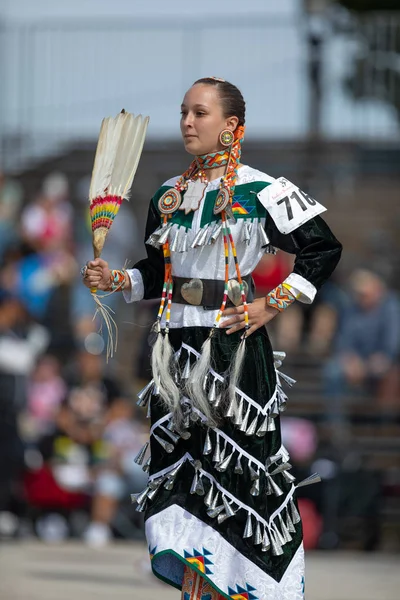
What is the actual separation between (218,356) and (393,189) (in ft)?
35.9

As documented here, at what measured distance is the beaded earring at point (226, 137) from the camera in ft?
16.1

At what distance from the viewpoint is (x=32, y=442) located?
11.2 meters

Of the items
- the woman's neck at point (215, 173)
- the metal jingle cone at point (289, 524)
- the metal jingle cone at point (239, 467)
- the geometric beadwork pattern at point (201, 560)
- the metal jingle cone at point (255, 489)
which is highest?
the woman's neck at point (215, 173)

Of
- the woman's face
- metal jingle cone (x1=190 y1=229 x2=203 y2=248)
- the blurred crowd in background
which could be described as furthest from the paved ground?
the woman's face

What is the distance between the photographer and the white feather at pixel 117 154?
4.93 metres

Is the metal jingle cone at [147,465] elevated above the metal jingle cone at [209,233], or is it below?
below

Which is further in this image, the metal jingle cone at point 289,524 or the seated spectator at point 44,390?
the seated spectator at point 44,390

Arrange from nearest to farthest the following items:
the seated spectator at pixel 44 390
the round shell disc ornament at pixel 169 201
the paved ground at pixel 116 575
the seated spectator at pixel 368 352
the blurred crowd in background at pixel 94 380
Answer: the round shell disc ornament at pixel 169 201
the paved ground at pixel 116 575
the blurred crowd in background at pixel 94 380
the seated spectator at pixel 44 390
the seated spectator at pixel 368 352

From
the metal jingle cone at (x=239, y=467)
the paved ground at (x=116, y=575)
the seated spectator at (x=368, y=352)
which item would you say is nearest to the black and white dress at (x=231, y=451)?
the metal jingle cone at (x=239, y=467)

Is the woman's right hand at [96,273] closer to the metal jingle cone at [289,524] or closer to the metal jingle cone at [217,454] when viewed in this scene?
the metal jingle cone at [217,454]

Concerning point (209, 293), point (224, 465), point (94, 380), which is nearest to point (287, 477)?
point (224, 465)

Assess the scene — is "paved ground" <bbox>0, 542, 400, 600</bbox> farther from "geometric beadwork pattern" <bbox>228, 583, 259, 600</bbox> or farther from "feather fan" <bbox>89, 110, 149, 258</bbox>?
"feather fan" <bbox>89, 110, 149, 258</bbox>

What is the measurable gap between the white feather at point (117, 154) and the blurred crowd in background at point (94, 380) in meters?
4.51

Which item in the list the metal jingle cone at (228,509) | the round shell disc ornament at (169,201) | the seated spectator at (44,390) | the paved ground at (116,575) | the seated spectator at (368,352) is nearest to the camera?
the metal jingle cone at (228,509)
